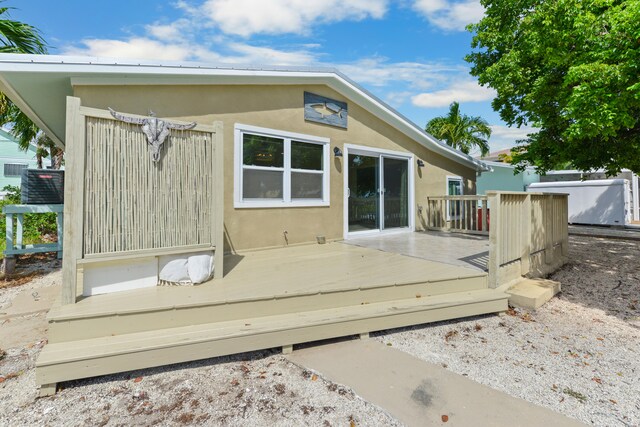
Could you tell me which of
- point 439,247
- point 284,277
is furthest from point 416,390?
point 439,247

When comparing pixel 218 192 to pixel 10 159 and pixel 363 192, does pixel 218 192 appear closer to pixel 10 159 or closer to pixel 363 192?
pixel 363 192

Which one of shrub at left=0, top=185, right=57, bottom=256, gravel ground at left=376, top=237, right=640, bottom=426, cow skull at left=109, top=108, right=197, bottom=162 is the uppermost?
cow skull at left=109, top=108, right=197, bottom=162

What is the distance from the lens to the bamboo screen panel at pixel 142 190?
9.21 ft

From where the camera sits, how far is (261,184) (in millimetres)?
5555

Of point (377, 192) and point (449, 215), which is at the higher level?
point (377, 192)

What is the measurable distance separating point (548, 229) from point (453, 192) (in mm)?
4884

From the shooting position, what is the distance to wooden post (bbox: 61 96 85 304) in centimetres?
267

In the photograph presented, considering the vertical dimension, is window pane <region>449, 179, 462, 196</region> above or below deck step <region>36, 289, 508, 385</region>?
above

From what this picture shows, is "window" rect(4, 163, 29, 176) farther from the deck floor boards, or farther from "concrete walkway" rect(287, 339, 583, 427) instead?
"concrete walkway" rect(287, 339, 583, 427)

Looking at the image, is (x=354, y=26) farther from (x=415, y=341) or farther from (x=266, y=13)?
(x=415, y=341)

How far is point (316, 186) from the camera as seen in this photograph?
6438 millimetres

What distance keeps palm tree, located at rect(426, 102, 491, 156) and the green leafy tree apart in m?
11.4

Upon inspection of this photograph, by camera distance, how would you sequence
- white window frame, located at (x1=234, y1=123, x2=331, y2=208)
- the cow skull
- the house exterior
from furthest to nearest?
white window frame, located at (x1=234, y1=123, x2=331, y2=208) → the house exterior → the cow skull

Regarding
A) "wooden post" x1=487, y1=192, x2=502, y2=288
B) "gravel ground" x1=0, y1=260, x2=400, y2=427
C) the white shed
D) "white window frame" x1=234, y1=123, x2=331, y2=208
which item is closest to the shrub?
"white window frame" x1=234, y1=123, x2=331, y2=208
